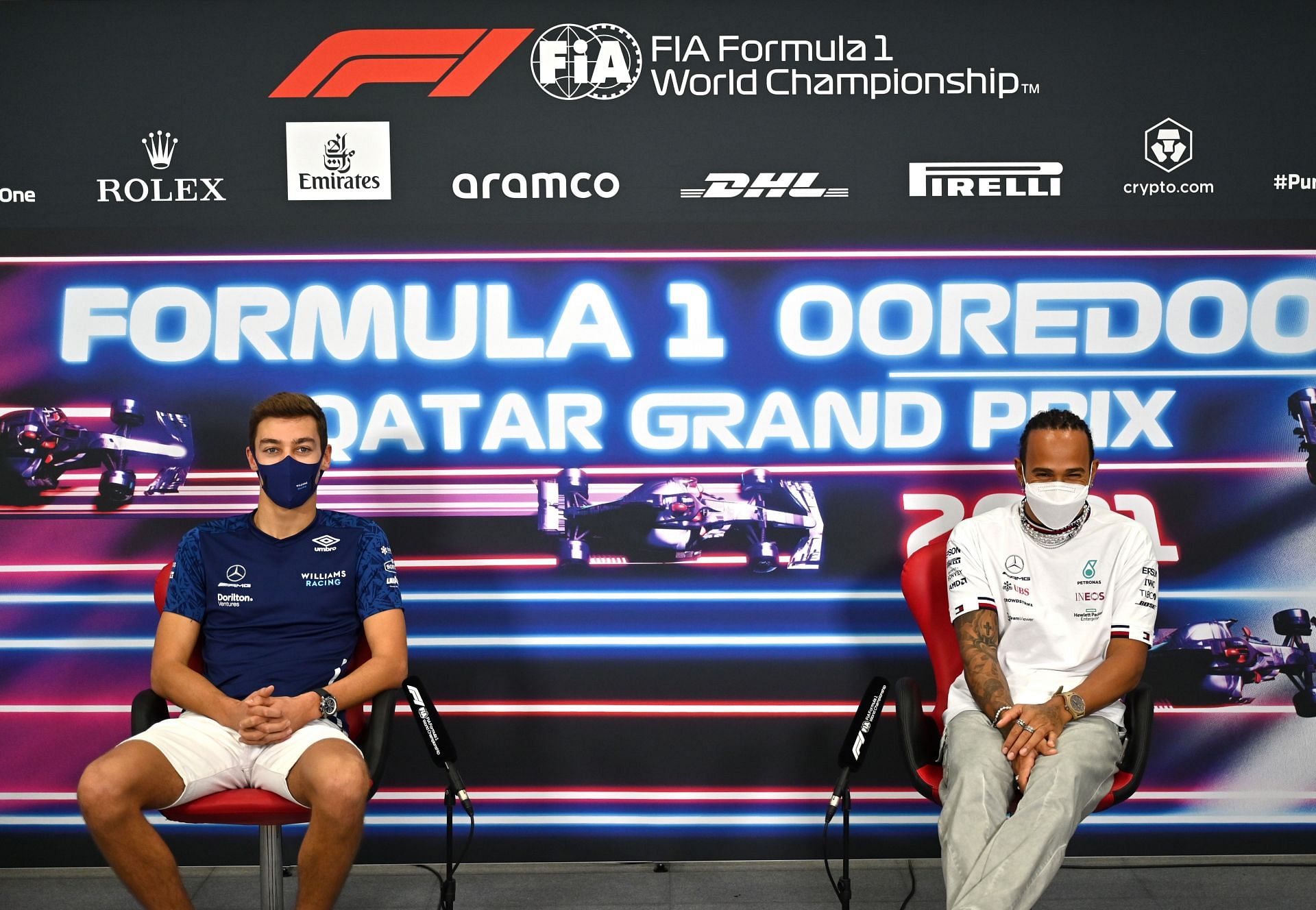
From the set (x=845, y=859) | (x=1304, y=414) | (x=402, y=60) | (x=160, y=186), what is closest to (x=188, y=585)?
(x=160, y=186)

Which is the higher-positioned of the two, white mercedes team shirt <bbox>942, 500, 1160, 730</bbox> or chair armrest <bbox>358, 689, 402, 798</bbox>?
white mercedes team shirt <bbox>942, 500, 1160, 730</bbox>

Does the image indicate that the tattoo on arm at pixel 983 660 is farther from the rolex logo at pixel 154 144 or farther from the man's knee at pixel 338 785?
the rolex logo at pixel 154 144

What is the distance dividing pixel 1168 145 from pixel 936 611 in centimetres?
153

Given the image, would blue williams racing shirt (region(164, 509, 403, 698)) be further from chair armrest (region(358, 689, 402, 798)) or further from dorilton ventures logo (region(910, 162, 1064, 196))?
dorilton ventures logo (region(910, 162, 1064, 196))

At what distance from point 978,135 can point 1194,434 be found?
107 centimetres

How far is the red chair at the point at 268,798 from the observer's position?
2.22 meters

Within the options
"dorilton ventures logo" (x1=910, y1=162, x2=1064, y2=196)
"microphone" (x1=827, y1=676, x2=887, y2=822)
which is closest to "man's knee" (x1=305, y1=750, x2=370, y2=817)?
"microphone" (x1=827, y1=676, x2=887, y2=822)

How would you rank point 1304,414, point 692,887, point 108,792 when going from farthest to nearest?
point 1304,414, point 692,887, point 108,792

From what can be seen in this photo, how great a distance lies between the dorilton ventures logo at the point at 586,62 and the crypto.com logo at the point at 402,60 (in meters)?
0.16

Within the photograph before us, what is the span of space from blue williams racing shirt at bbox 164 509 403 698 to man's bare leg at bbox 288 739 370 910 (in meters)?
0.27

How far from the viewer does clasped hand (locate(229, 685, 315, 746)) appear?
89.3 inches

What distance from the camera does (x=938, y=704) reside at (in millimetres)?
2582

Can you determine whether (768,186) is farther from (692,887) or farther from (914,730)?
(692,887)

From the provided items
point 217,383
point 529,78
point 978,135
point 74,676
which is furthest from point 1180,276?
point 74,676
